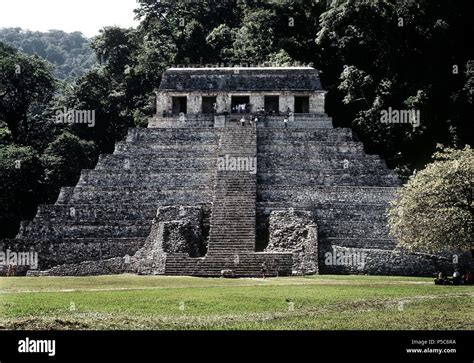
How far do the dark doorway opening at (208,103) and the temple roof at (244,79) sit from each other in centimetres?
58

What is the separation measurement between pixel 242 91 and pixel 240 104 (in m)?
0.93

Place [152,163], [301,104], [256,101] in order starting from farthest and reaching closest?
[301,104] < [256,101] < [152,163]

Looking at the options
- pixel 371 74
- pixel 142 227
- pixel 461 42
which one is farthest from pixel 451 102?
pixel 142 227

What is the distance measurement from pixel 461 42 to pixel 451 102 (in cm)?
379

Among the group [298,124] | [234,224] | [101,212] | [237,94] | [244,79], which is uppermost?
[244,79]

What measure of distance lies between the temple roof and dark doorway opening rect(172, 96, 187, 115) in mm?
703

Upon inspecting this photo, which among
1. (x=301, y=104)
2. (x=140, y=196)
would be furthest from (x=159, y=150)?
(x=301, y=104)

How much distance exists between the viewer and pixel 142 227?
1316 inches

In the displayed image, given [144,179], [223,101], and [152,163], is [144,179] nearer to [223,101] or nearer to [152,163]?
[152,163]

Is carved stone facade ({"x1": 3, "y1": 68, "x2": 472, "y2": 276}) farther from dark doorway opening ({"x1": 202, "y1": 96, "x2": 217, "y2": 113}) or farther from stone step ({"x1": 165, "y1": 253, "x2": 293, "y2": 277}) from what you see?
dark doorway opening ({"x1": 202, "y1": 96, "x2": 217, "y2": 113})

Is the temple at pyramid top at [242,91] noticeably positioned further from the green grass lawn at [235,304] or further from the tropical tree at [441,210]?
the green grass lawn at [235,304]

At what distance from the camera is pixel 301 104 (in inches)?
1809

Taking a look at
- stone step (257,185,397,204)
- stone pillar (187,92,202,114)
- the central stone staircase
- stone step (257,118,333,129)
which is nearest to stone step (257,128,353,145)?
the central stone staircase
